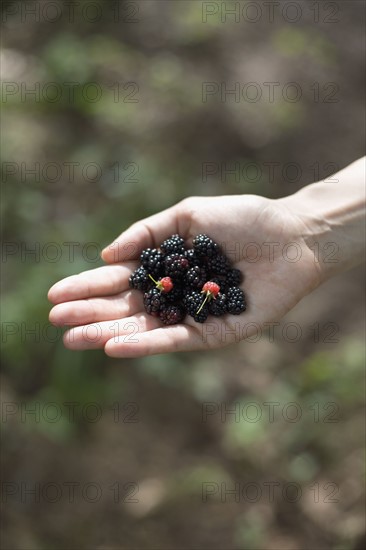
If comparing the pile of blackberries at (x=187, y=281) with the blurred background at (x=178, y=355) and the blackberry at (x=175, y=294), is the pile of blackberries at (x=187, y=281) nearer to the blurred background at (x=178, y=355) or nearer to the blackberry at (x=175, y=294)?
the blackberry at (x=175, y=294)

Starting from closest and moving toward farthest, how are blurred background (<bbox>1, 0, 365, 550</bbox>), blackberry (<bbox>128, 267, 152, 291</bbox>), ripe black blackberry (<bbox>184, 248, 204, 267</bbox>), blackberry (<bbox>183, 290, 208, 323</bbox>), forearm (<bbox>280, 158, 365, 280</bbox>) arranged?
blackberry (<bbox>183, 290, 208, 323</bbox>)
blackberry (<bbox>128, 267, 152, 291</bbox>)
ripe black blackberry (<bbox>184, 248, 204, 267</bbox>)
forearm (<bbox>280, 158, 365, 280</bbox>)
blurred background (<bbox>1, 0, 365, 550</bbox>)

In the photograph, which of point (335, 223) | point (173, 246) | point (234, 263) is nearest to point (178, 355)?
point (234, 263)

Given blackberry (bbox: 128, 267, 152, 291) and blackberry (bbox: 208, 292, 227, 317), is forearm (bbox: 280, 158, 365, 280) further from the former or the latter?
blackberry (bbox: 128, 267, 152, 291)

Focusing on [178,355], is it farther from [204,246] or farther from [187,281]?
[204,246]

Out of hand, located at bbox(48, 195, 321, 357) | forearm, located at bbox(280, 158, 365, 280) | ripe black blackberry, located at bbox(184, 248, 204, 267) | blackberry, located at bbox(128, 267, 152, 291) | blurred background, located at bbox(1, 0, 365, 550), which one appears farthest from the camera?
blurred background, located at bbox(1, 0, 365, 550)

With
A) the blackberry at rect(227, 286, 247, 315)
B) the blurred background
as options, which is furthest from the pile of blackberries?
the blurred background

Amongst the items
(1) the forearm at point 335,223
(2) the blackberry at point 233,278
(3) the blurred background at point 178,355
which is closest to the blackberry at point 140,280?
(2) the blackberry at point 233,278
